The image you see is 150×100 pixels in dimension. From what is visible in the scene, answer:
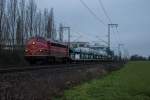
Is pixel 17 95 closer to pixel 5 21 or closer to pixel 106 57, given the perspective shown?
pixel 5 21

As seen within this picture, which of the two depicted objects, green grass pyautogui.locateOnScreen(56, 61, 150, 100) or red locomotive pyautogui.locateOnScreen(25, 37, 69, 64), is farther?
red locomotive pyautogui.locateOnScreen(25, 37, 69, 64)

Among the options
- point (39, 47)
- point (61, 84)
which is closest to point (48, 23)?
point (39, 47)

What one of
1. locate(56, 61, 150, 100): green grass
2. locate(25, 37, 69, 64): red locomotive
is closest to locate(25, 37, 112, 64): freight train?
locate(25, 37, 69, 64): red locomotive

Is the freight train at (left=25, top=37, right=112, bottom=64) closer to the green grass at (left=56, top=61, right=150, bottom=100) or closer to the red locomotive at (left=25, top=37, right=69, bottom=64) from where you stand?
the red locomotive at (left=25, top=37, right=69, bottom=64)

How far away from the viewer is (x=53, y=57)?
48531 mm

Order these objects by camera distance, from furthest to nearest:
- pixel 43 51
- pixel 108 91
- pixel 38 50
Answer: pixel 43 51 → pixel 38 50 → pixel 108 91

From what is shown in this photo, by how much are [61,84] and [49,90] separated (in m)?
3.69

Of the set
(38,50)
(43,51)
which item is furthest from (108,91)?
(43,51)

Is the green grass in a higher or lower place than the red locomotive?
lower

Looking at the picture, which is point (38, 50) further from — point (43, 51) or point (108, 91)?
point (108, 91)

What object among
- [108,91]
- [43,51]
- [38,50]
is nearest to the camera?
[108,91]

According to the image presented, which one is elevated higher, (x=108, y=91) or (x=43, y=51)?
(x=43, y=51)

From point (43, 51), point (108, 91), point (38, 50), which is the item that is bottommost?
point (108, 91)

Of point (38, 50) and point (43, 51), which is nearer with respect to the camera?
point (38, 50)
